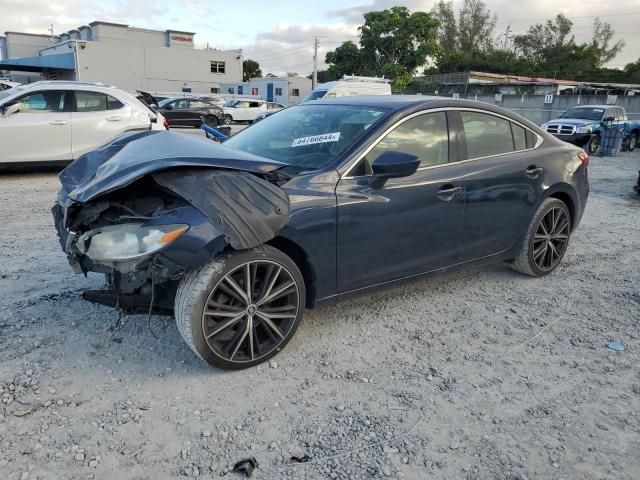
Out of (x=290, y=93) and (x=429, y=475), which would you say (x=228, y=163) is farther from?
(x=290, y=93)

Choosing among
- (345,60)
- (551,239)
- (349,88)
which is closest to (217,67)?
(345,60)

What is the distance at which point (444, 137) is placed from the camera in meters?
3.95

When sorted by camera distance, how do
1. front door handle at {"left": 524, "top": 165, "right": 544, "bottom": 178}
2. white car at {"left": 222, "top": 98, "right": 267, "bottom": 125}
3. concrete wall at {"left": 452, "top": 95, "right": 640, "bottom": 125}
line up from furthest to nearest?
white car at {"left": 222, "top": 98, "right": 267, "bottom": 125}
concrete wall at {"left": 452, "top": 95, "right": 640, "bottom": 125}
front door handle at {"left": 524, "top": 165, "right": 544, "bottom": 178}

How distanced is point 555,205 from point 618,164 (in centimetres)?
1185

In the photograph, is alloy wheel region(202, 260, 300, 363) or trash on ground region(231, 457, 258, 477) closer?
trash on ground region(231, 457, 258, 477)

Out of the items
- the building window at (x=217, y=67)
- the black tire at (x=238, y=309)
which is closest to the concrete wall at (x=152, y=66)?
the building window at (x=217, y=67)

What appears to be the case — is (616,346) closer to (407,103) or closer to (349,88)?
(407,103)

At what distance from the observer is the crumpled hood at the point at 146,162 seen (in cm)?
285

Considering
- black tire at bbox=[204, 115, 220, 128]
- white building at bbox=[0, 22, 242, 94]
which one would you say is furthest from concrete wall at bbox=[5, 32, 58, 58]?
Result: black tire at bbox=[204, 115, 220, 128]

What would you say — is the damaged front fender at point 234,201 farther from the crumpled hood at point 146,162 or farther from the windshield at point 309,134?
the windshield at point 309,134

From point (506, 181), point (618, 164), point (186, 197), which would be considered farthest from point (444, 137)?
point (618, 164)

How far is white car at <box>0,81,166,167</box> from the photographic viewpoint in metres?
8.45

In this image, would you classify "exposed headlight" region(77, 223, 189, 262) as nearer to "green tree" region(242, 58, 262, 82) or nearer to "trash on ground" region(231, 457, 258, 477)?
"trash on ground" region(231, 457, 258, 477)

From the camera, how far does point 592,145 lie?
1695 cm
